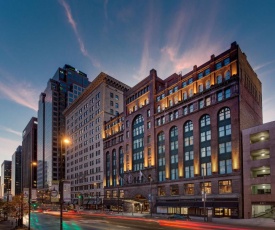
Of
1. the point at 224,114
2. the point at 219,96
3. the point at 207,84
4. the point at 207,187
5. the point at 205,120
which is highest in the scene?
the point at 207,84

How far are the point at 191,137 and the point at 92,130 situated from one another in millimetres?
66782

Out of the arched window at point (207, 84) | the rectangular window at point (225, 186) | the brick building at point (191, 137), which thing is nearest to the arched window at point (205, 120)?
the brick building at point (191, 137)

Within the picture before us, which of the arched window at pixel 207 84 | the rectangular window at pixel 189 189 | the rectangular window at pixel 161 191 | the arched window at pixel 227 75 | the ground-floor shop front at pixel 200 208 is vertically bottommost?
the ground-floor shop front at pixel 200 208

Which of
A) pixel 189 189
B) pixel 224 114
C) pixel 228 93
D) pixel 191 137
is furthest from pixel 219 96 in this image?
pixel 189 189

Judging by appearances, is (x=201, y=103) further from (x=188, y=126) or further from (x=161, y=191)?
(x=161, y=191)

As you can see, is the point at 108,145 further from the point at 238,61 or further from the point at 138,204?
the point at 238,61

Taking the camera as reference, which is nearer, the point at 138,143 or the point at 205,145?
the point at 205,145

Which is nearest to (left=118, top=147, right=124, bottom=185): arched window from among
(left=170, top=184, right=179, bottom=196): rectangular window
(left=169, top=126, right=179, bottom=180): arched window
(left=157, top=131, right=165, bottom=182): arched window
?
(left=157, top=131, right=165, bottom=182): arched window

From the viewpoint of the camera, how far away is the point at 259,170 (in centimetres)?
5994

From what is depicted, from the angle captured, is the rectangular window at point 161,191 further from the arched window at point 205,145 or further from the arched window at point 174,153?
the arched window at point 205,145

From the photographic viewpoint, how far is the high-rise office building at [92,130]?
123 m

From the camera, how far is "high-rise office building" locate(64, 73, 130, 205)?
123106mm

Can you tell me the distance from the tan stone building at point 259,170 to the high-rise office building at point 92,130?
6502 centimetres

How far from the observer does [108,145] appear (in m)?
114
